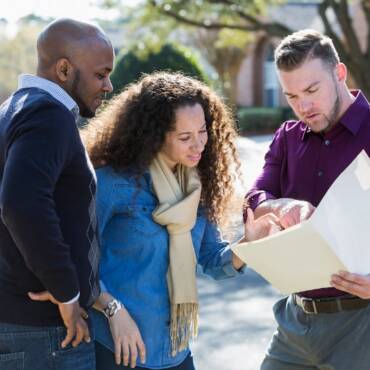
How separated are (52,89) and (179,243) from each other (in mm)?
784

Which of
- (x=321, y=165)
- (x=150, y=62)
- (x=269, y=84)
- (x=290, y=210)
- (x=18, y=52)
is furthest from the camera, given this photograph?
(x=18, y=52)

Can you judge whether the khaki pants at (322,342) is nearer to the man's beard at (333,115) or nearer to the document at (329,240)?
the document at (329,240)

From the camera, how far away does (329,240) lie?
7.41 ft

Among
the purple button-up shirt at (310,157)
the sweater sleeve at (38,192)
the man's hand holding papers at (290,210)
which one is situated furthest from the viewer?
the purple button-up shirt at (310,157)

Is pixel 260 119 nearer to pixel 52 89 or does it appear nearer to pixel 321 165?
pixel 321 165

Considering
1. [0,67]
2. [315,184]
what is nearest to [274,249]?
[315,184]

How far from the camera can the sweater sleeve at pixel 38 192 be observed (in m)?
2.10

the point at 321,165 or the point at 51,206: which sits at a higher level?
the point at 51,206

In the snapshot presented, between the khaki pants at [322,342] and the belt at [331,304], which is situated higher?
the belt at [331,304]

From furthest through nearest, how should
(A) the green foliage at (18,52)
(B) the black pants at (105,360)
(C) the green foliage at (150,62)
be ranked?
1. (A) the green foliage at (18,52)
2. (C) the green foliage at (150,62)
3. (B) the black pants at (105,360)

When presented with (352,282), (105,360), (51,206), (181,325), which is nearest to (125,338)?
(105,360)

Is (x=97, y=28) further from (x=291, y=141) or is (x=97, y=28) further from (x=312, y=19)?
(x=312, y=19)

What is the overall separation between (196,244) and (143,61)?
12632 mm

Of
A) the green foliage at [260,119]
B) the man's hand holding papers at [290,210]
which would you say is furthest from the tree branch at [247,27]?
the man's hand holding papers at [290,210]
